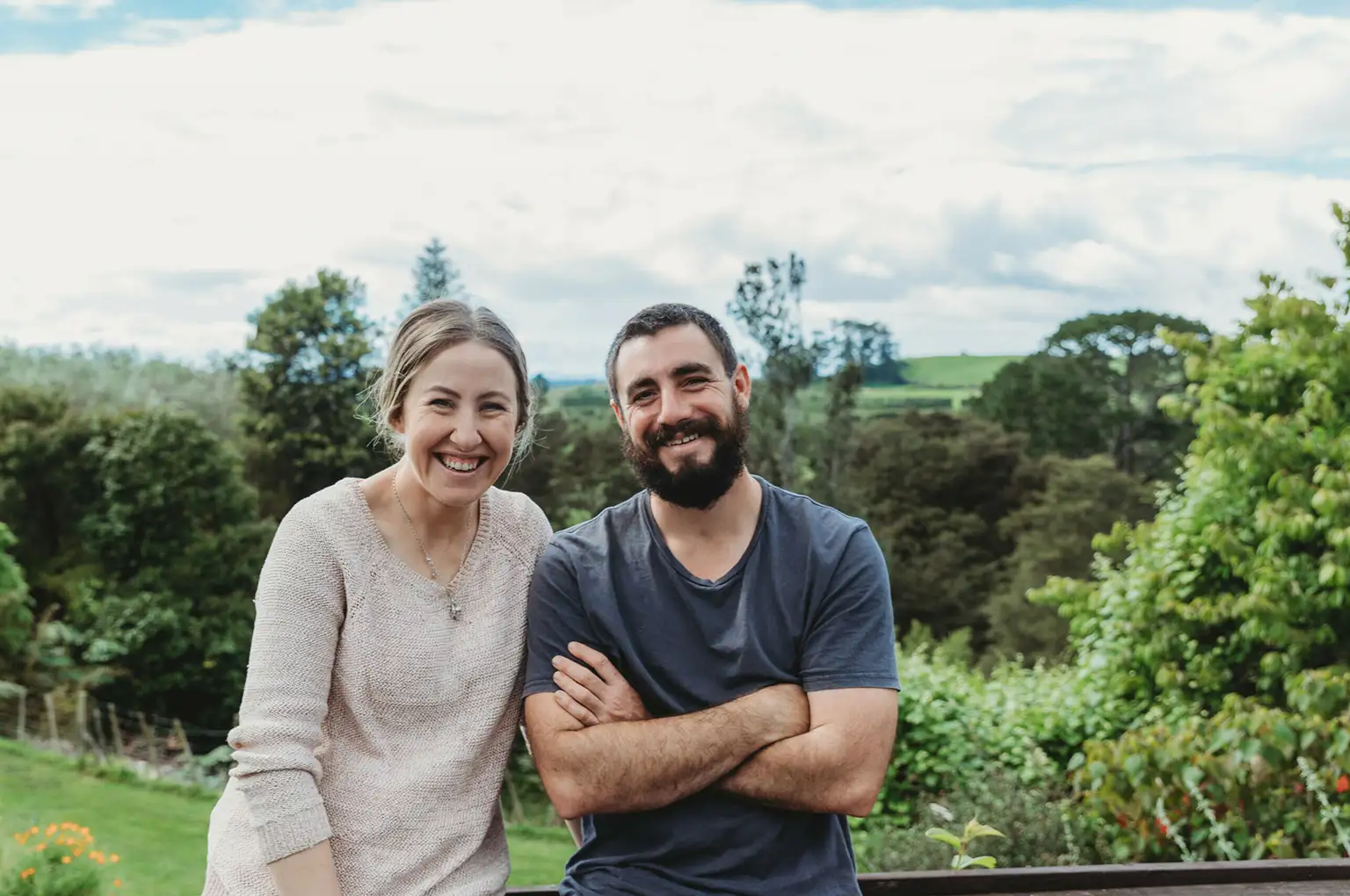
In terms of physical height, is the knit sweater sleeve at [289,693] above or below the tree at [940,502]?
above

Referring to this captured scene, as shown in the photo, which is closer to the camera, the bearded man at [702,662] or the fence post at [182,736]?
the bearded man at [702,662]

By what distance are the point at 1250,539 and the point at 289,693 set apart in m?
5.76

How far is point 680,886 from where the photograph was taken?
6.30 feet

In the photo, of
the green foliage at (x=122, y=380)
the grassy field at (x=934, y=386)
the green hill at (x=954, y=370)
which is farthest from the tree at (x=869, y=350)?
the green foliage at (x=122, y=380)

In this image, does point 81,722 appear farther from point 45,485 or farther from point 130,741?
point 45,485

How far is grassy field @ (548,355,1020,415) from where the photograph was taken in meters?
18.8

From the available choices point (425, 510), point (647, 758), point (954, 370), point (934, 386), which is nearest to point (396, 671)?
point (425, 510)

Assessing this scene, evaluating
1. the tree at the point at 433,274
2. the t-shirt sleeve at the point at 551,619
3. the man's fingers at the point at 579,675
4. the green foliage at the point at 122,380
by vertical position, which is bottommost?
the man's fingers at the point at 579,675

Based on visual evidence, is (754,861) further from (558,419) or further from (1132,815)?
(558,419)

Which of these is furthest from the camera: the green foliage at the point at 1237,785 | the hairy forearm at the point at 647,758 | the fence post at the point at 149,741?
the fence post at the point at 149,741

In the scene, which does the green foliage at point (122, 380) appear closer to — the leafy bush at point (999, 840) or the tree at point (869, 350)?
the tree at point (869, 350)

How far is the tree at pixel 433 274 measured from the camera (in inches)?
792

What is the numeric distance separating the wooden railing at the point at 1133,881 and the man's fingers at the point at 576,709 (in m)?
0.64

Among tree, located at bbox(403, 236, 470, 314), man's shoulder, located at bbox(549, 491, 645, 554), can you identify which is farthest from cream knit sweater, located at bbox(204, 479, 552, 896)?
tree, located at bbox(403, 236, 470, 314)
